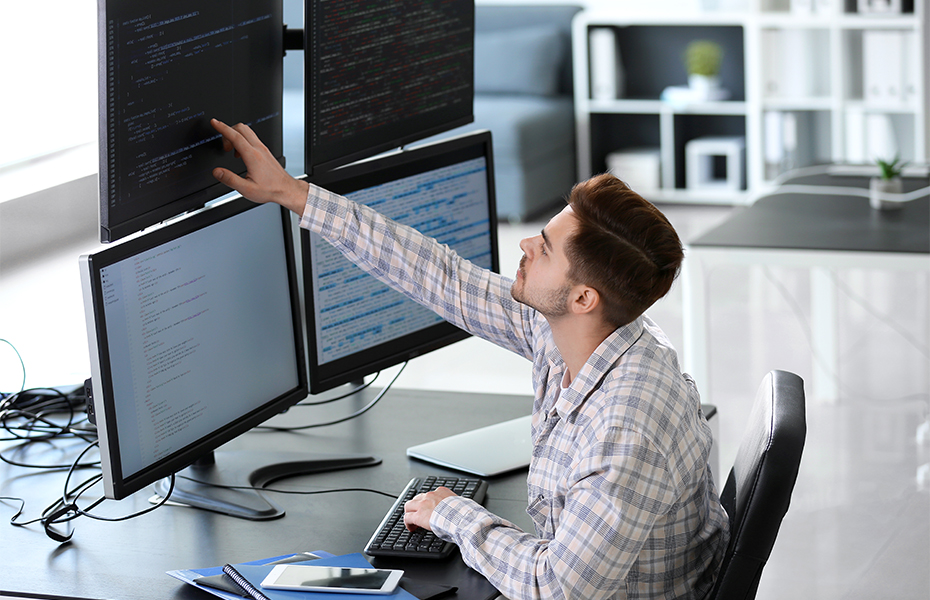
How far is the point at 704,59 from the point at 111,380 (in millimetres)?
4929

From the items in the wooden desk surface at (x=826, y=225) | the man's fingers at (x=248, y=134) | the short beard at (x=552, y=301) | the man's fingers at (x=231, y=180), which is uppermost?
the man's fingers at (x=248, y=134)

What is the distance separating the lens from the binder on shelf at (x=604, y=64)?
6066 millimetres

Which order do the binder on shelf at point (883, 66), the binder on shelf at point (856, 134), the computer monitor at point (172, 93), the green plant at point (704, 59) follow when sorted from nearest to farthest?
the computer monitor at point (172, 93) < the binder on shelf at point (883, 66) < the binder on shelf at point (856, 134) < the green plant at point (704, 59)

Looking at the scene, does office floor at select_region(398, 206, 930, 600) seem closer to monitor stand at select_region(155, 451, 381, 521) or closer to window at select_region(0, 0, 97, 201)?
monitor stand at select_region(155, 451, 381, 521)

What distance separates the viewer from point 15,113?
11.9 feet

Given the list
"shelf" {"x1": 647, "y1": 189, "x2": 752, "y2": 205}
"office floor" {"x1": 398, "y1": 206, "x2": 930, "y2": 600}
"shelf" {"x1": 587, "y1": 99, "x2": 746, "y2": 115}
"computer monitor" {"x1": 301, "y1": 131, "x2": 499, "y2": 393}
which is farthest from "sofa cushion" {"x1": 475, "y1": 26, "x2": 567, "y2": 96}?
"computer monitor" {"x1": 301, "y1": 131, "x2": 499, "y2": 393}

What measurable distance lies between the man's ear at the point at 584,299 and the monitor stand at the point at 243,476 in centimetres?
54

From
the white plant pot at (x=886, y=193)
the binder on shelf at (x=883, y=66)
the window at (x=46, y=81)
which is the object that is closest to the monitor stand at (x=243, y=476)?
the window at (x=46, y=81)

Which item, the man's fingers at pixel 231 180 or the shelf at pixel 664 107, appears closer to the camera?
the man's fingers at pixel 231 180

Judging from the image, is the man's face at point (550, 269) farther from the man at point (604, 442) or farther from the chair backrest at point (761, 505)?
the chair backrest at point (761, 505)

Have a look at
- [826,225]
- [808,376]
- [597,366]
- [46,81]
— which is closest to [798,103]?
[808,376]

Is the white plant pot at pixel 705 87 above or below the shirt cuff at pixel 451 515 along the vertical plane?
above

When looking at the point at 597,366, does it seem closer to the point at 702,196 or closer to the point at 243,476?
the point at 243,476

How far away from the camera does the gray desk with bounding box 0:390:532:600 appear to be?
1.47m
